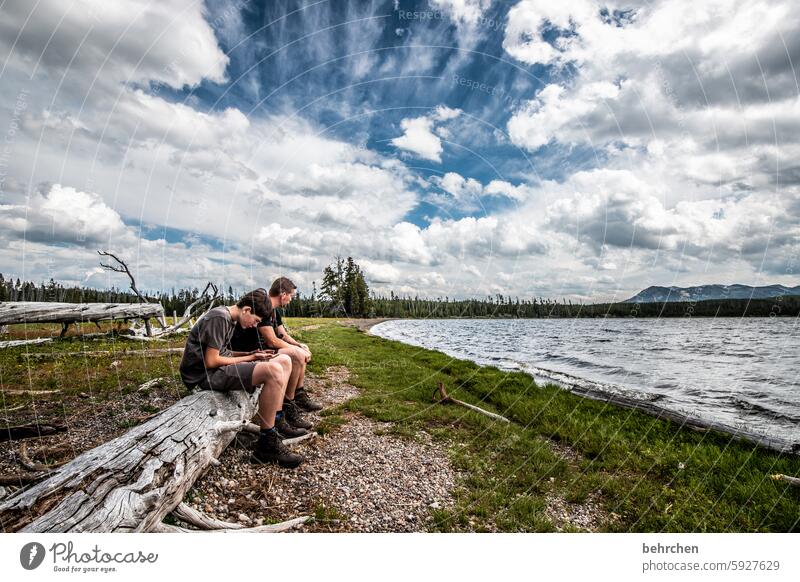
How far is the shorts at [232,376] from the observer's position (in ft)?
16.7

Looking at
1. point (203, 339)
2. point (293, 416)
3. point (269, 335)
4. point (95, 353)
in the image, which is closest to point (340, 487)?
point (293, 416)

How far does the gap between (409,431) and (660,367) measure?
1592 cm

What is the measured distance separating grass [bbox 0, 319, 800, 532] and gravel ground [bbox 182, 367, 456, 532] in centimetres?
36

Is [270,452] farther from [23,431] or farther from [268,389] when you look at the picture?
[23,431]

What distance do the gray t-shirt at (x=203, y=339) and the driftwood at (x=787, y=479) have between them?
7.63 m

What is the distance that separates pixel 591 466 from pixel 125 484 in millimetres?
5930

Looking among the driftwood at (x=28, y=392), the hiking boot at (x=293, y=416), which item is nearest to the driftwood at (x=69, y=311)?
the driftwood at (x=28, y=392)

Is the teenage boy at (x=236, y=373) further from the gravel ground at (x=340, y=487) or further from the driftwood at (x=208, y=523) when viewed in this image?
the driftwood at (x=208, y=523)

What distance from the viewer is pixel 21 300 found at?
412 inches

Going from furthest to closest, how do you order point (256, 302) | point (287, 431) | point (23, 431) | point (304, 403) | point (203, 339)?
point (304, 403), point (287, 431), point (256, 302), point (203, 339), point (23, 431)

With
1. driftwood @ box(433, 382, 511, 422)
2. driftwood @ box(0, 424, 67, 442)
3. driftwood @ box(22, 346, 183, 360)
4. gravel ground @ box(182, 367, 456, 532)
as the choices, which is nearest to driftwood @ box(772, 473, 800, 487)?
driftwood @ box(433, 382, 511, 422)

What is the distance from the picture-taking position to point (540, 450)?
6074 mm

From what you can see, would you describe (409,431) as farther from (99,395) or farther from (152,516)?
(99,395)
